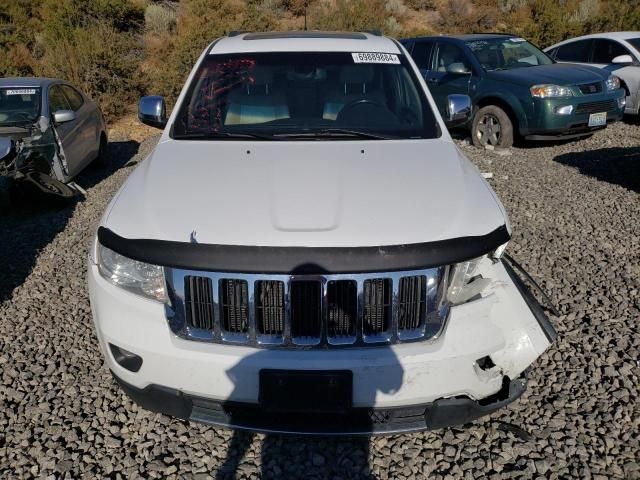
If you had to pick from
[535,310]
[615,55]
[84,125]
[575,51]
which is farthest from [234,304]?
[575,51]

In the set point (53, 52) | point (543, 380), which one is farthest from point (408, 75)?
point (53, 52)

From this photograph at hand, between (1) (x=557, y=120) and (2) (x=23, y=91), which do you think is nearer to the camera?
(2) (x=23, y=91)

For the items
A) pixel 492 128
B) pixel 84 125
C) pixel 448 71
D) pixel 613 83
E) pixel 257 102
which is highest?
pixel 257 102

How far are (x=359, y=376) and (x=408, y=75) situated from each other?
2.41 meters

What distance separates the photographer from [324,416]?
2266mm

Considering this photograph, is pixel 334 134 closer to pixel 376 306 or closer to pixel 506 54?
pixel 376 306

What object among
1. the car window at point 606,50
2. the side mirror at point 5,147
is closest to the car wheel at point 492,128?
the car window at point 606,50

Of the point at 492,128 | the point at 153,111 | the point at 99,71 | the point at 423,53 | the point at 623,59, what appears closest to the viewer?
the point at 153,111

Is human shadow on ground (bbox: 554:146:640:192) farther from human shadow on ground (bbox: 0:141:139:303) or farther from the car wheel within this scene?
human shadow on ground (bbox: 0:141:139:303)

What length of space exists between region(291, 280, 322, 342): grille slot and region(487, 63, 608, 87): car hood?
7.40 m

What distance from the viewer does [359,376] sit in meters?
2.14

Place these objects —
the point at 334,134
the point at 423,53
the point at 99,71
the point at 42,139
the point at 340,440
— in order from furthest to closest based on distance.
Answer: the point at 99,71 → the point at 423,53 → the point at 42,139 → the point at 334,134 → the point at 340,440

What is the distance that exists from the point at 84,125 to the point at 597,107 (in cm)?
767

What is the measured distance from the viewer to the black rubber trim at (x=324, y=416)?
7.36 feet
